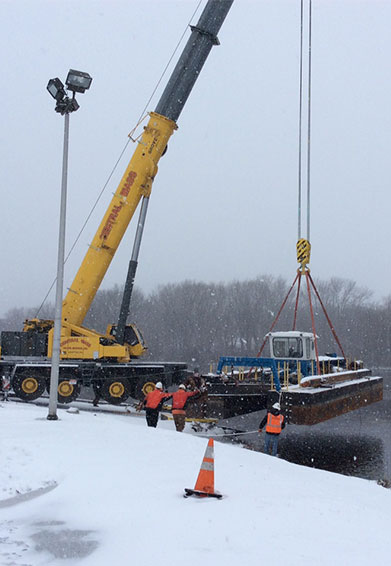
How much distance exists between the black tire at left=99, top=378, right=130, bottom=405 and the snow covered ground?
905cm

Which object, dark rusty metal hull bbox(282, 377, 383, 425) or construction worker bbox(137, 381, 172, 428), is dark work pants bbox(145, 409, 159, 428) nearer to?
construction worker bbox(137, 381, 172, 428)

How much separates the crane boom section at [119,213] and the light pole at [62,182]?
20.9 ft

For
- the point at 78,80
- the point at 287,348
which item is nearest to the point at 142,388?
the point at 287,348

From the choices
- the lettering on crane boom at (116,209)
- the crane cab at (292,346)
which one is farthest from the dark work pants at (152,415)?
the crane cab at (292,346)

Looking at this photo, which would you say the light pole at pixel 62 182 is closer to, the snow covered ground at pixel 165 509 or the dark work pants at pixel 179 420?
the snow covered ground at pixel 165 509

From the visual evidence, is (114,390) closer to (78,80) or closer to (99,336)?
(99,336)

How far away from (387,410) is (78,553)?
24.0 metres

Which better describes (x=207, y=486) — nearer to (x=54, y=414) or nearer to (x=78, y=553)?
(x=78, y=553)

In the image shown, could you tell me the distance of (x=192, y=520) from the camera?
5.49 metres

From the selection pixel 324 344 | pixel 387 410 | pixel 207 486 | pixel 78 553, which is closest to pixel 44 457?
pixel 207 486

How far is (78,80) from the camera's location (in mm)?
11141

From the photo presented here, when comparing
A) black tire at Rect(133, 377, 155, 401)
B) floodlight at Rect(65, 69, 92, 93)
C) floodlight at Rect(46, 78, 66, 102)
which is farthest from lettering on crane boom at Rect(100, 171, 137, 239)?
floodlight at Rect(65, 69, 92, 93)

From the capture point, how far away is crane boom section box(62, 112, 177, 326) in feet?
59.6

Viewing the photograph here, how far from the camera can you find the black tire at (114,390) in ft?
60.7
